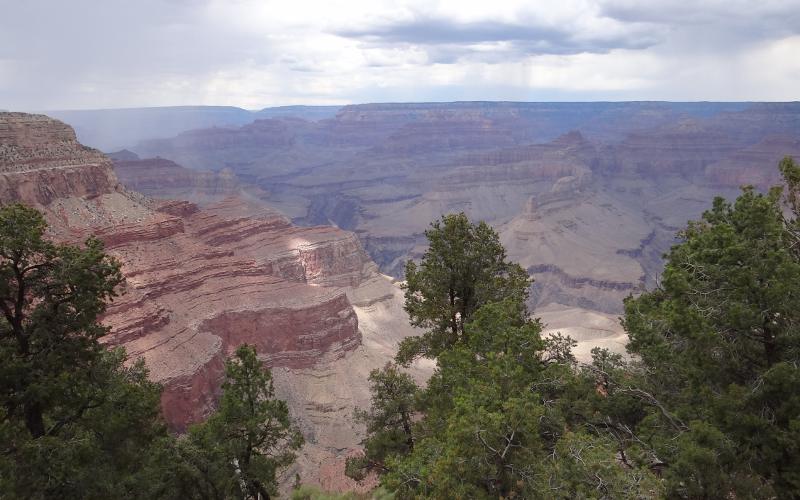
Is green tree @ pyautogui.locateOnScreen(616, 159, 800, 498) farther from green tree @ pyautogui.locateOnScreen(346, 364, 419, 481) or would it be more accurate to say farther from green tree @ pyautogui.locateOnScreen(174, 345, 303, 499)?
green tree @ pyautogui.locateOnScreen(174, 345, 303, 499)

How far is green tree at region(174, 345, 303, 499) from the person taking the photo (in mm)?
15367

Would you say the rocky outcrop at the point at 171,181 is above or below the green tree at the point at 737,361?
below

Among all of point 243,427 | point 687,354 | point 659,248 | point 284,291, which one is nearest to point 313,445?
point 284,291

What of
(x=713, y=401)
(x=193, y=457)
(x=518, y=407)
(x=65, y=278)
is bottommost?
(x=193, y=457)

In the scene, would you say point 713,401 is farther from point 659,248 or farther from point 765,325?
point 659,248

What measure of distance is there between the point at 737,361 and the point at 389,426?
14.2 metres

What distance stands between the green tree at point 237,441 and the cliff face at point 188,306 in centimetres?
2370

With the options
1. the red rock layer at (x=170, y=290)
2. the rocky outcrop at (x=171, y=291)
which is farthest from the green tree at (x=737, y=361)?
the rocky outcrop at (x=171, y=291)

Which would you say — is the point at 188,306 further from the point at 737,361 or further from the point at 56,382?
the point at 737,361

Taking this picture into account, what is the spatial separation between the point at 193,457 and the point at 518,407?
32.4 feet

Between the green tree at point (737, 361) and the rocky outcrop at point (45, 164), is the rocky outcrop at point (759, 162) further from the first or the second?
the green tree at point (737, 361)

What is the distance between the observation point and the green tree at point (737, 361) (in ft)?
37.4

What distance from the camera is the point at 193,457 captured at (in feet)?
49.9

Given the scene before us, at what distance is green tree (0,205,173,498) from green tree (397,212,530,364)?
10.3 m
